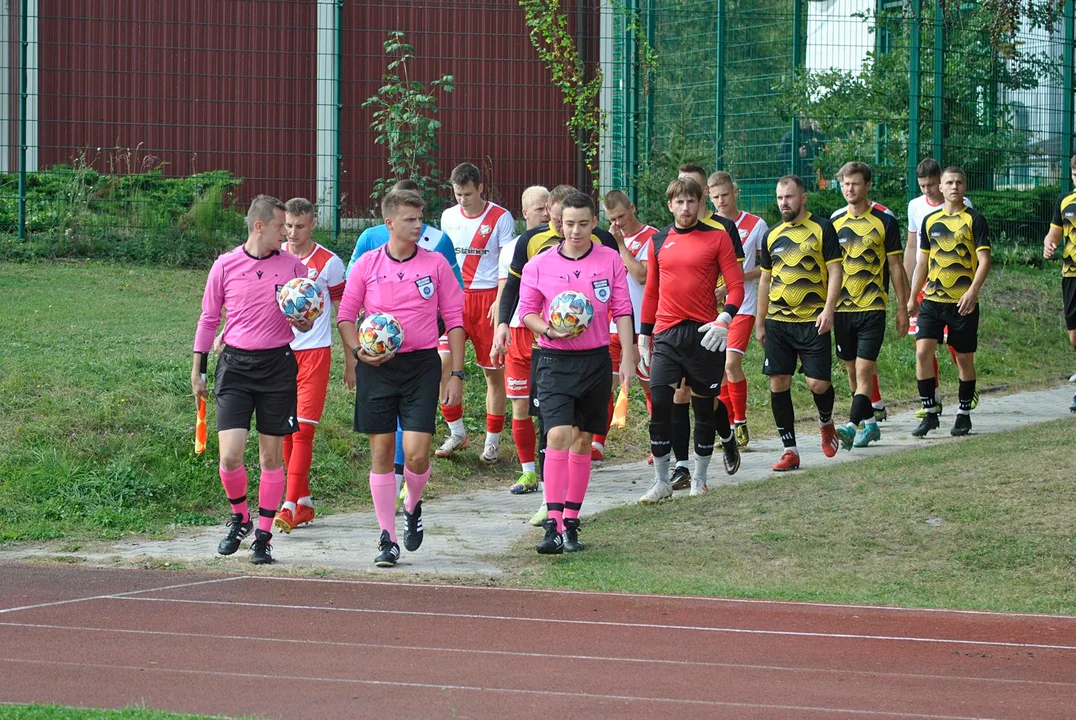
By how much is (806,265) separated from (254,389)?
15.7 ft

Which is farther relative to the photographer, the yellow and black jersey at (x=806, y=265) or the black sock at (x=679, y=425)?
the yellow and black jersey at (x=806, y=265)

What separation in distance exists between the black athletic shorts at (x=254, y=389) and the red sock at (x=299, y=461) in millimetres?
1009

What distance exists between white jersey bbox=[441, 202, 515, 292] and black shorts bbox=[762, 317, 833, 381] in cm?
228

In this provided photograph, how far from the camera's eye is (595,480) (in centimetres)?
1157

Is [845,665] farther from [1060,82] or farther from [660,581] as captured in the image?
[1060,82]

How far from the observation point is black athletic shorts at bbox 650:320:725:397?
396 inches

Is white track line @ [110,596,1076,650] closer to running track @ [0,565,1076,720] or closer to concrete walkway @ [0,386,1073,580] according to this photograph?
running track @ [0,565,1076,720]

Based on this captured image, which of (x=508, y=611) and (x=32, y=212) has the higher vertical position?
(x=32, y=212)

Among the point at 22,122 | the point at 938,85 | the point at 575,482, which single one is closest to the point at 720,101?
the point at 938,85

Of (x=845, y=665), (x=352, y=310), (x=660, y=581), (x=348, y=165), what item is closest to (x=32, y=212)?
(x=348, y=165)

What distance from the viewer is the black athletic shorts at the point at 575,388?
8609mm

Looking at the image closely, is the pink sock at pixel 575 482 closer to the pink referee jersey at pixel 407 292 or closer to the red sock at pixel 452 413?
the pink referee jersey at pixel 407 292

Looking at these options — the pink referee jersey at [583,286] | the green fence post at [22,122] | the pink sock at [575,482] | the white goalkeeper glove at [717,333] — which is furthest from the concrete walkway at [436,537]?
the green fence post at [22,122]

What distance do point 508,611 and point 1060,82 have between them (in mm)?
16590
